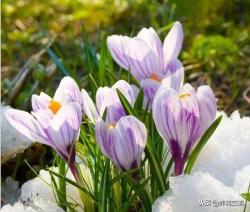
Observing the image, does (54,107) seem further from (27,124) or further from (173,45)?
(173,45)

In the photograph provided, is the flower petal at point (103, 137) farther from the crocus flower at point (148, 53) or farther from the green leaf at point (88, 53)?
the green leaf at point (88, 53)

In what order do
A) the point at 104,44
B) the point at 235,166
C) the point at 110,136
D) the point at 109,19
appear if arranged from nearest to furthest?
the point at 110,136 → the point at 235,166 → the point at 104,44 → the point at 109,19

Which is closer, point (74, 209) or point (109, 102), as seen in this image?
point (109, 102)

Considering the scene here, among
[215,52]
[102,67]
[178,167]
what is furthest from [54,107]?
[215,52]

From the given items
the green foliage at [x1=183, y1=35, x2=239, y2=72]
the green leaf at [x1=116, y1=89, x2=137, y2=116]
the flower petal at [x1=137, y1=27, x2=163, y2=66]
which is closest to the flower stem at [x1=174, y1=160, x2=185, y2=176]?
the green leaf at [x1=116, y1=89, x2=137, y2=116]

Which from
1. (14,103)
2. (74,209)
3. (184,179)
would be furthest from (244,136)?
(14,103)

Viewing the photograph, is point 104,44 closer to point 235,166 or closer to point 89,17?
point 235,166

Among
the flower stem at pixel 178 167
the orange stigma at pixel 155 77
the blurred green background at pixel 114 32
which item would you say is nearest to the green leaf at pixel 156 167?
the flower stem at pixel 178 167
